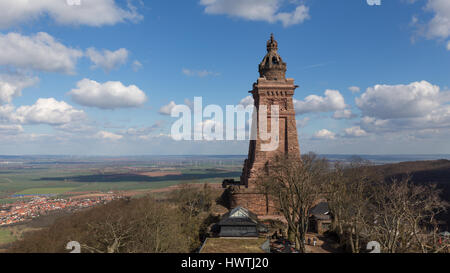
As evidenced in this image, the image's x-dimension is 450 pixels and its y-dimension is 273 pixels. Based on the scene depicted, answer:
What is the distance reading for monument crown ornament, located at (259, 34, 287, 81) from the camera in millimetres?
31938

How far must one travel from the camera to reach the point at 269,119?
102 ft

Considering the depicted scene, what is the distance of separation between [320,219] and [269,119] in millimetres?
12774

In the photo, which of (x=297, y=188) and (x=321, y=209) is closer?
(x=297, y=188)

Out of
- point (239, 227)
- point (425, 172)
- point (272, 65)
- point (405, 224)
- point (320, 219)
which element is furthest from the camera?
point (425, 172)

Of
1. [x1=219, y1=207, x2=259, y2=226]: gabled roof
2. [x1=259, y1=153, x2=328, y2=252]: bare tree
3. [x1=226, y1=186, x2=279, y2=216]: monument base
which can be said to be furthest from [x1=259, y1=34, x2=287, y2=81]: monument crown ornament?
[x1=219, y1=207, x2=259, y2=226]: gabled roof

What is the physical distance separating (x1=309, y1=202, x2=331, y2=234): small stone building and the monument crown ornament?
1667cm

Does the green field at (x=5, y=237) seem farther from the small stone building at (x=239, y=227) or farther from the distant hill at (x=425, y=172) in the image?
the distant hill at (x=425, y=172)

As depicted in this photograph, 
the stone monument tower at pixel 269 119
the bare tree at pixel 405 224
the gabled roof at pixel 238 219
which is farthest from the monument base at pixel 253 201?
the bare tree at pixel 405 224

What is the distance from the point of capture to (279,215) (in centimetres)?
2884

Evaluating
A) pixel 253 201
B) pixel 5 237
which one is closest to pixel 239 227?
pixel 253 201

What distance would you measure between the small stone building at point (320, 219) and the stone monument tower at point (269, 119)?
5.04 metres

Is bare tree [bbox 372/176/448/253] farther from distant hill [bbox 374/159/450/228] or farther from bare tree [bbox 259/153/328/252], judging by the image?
distant hill [bbox 374/159/450/228]

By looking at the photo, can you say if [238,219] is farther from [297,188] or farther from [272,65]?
[272,65]

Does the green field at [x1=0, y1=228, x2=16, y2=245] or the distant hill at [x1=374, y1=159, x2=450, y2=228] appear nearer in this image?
the green field at [x1=0, y1=228, x2=16, y2=245]
